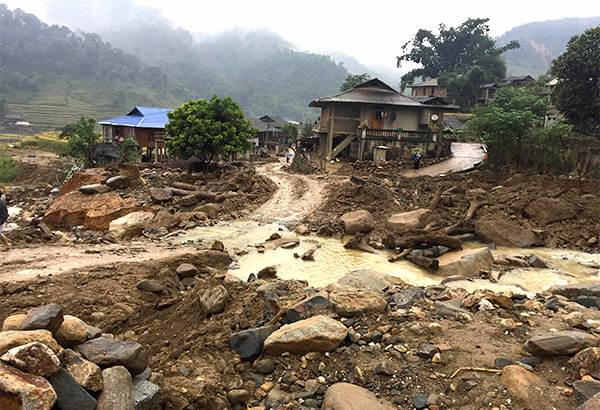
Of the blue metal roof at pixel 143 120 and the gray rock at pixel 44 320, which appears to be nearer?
the gray rock at pixel 44 320

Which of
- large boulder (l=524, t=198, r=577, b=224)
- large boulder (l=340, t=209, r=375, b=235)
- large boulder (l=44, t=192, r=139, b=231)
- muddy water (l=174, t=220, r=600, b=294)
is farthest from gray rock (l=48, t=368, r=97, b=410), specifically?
large boulder (l=524, t=198, r=577, b=224)

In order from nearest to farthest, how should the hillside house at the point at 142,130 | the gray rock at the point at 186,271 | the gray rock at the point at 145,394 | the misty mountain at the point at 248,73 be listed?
1. the gray rock at the point at 145,394
2. the gray rock at the point at 186,271
3. the hillside house at the point at 142,130
4. the misty mountain at the point at 248,73

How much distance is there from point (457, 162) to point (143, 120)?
30.2 meters

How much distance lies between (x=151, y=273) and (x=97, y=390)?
5728 millimetres

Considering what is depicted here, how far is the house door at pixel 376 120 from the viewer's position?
31219mm

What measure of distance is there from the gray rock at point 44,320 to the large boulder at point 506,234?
14.1 m

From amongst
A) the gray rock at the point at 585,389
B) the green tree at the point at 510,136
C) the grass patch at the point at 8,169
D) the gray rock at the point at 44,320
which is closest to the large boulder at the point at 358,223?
the green tree at the point at 510,136

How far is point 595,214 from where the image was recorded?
48.6 ft

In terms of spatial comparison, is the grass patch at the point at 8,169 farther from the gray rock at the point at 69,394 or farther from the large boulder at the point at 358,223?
the gray rock at the point at 69,394

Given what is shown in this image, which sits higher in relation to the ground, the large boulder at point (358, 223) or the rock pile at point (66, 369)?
the rock pile at point (66, 369)

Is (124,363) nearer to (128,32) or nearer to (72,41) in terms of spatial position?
(72,41)

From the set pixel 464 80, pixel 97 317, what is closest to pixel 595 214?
pixel 97 317

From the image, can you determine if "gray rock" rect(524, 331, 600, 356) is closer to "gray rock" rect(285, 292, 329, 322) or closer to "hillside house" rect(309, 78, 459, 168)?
"gray rock" rect(285, 292, 329, 322)

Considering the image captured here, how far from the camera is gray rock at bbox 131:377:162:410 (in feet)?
13.2
